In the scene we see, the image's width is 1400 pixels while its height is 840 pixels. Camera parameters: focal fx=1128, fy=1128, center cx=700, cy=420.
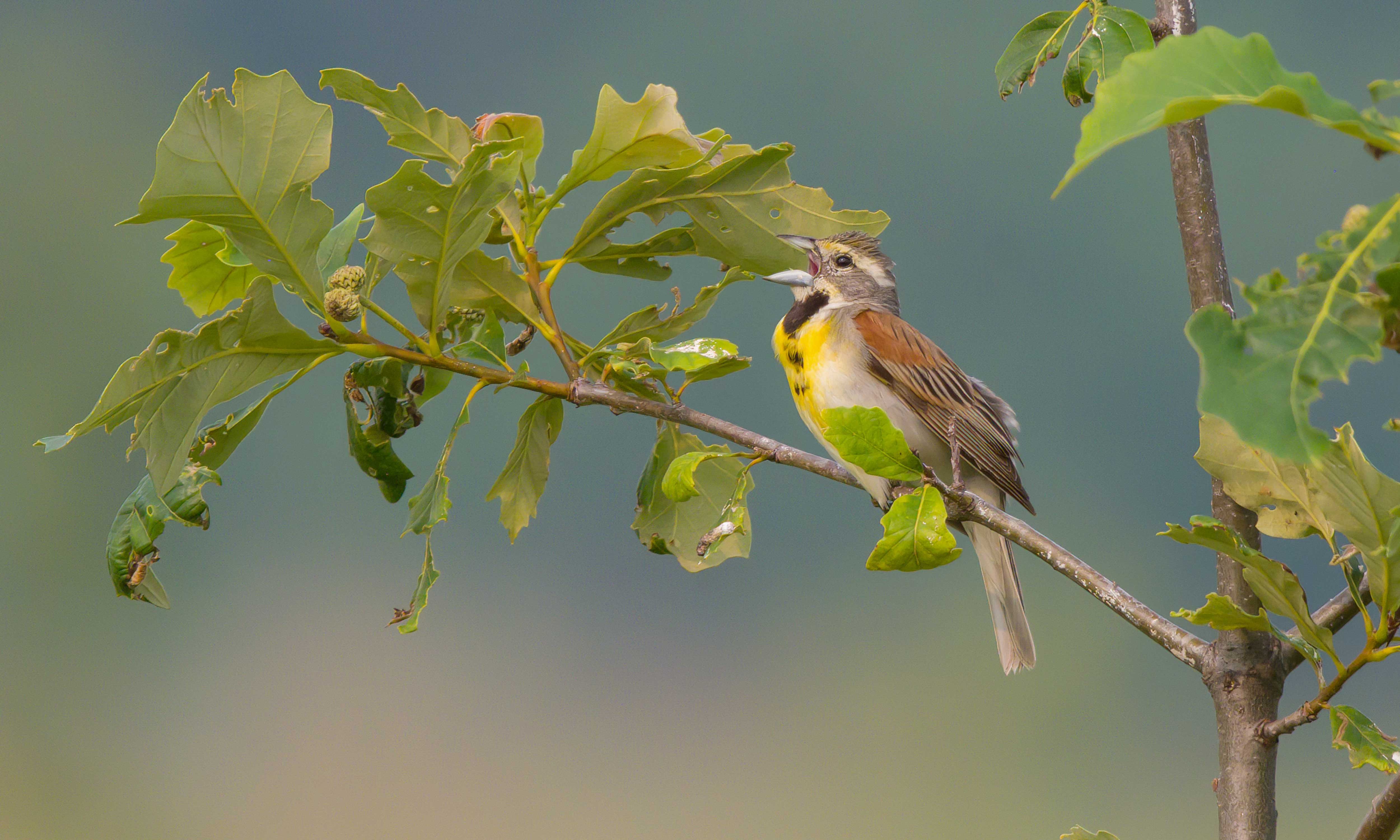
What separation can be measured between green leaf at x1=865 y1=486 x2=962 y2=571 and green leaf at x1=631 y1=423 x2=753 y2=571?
0.58 meters

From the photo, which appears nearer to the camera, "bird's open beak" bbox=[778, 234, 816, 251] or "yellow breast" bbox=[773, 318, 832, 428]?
"bird's open beak" bbox=[778, 234, 816, 251]

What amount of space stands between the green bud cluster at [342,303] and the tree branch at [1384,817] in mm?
1260

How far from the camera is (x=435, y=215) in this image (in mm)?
1379

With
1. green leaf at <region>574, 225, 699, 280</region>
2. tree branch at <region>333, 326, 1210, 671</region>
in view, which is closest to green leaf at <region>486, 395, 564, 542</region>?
tree branch at <region>333, 326, 1210, 671</region>

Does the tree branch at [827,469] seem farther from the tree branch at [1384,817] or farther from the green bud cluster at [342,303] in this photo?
the tree branch at [1384,817]

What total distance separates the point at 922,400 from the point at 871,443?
1056 mm

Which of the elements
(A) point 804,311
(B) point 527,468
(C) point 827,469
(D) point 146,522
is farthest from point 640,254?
(A) point 804,311

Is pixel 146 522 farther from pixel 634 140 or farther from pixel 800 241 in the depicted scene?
pixel 800 241

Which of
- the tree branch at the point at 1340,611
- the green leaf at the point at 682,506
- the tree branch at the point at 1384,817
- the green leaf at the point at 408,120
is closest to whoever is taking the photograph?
the tree branch at the point at 1384,817

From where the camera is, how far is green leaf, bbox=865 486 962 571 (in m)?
1.19

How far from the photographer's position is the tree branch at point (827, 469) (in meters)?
1.21

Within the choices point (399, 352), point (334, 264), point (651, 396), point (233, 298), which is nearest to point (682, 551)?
point (651, 396)

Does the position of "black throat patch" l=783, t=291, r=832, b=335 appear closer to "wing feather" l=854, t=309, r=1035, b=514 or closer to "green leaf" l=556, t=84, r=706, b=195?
"wing feather" l=854, t=309, r=1035, b=514

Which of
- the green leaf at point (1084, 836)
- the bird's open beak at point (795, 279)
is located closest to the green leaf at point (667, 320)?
the bird's open beak at point (795, 279)
